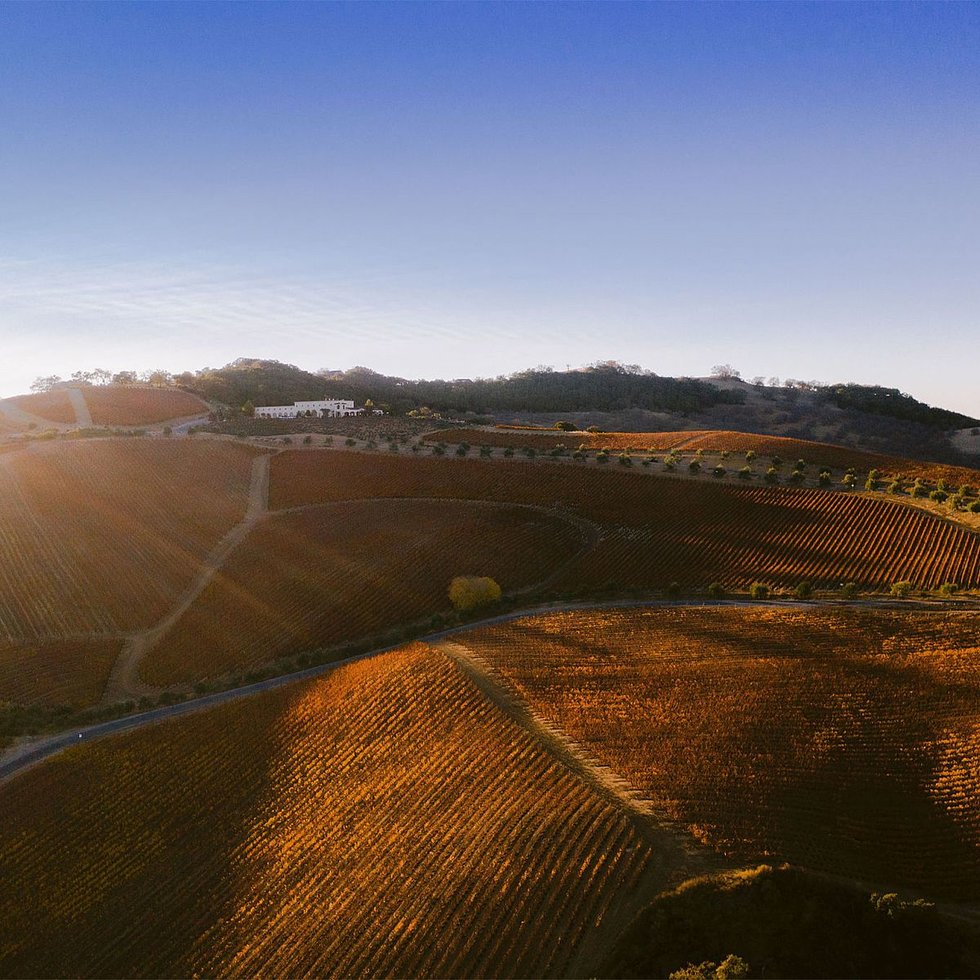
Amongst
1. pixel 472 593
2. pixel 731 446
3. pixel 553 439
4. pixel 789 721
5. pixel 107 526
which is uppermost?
pixel 731 446

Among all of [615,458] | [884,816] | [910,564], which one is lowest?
[884,816]

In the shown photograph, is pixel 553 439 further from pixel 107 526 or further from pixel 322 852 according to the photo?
pixel 322 852

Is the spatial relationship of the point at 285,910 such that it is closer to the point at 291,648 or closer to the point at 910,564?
the point at 291,648

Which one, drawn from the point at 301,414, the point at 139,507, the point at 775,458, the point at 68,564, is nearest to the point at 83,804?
the point at 68,564

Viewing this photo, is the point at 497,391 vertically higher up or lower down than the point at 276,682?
higher up

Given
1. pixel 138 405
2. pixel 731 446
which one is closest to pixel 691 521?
pixel 731 446

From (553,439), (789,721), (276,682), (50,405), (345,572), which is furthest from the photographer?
(50,405)

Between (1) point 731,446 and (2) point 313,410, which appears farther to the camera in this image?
(2) point 313,410
